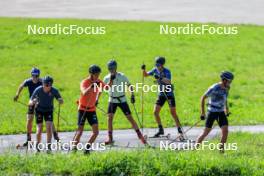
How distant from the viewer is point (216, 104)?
1870 centimetres

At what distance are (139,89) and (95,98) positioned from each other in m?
10.5

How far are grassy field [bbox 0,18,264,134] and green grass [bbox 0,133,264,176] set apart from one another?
21.2 ft

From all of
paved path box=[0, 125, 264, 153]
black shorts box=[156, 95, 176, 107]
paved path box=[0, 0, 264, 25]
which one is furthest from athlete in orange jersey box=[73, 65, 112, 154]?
paved path box=[0, 0, 264, 25]

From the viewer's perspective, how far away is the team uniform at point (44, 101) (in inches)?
741

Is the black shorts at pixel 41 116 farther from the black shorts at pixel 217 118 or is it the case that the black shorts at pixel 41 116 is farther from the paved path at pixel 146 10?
the paved path at pixel 146 10

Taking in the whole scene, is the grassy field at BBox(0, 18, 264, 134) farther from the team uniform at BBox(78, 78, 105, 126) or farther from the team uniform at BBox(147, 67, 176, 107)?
the team uniform at BBox(78, 78, 105, 126)

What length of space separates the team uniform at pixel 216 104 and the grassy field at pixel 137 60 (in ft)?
16.3

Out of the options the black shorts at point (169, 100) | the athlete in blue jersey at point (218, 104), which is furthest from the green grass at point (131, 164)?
the black shorts at point (169, 100)

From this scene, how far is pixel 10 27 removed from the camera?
3878 cm

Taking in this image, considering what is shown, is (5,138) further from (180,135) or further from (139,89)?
(139,89)

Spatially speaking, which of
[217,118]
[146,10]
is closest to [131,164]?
[217,118]

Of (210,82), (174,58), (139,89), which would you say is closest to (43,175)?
(139,89)

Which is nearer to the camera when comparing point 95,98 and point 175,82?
point 95,98

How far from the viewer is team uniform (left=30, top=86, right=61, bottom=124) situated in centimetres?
1883
